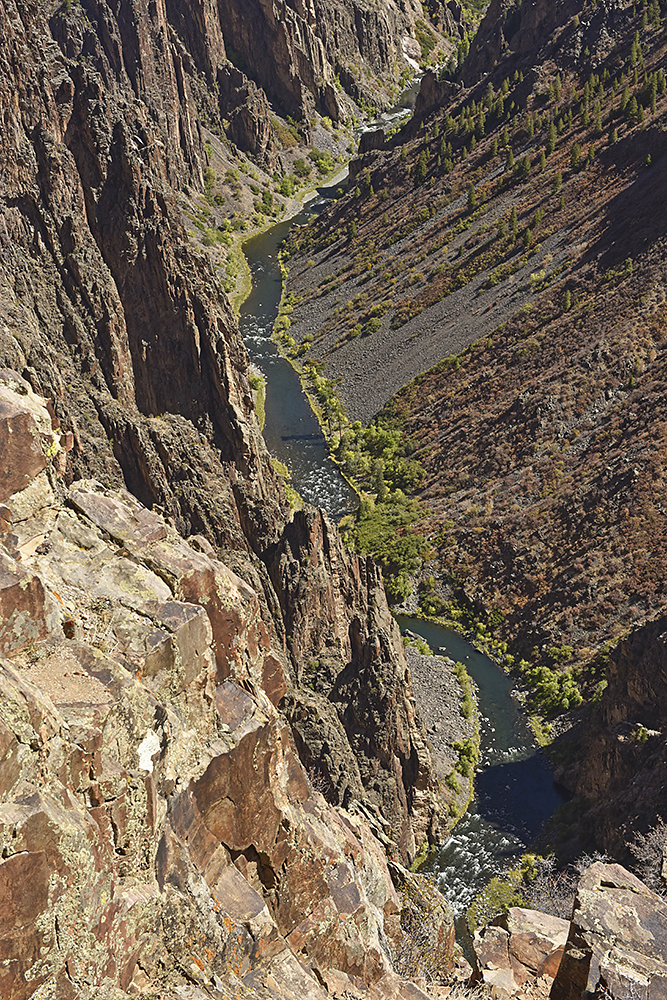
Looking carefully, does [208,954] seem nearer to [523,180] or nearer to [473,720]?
[473,720]

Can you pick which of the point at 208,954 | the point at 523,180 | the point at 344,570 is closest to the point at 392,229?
the point at 523,180

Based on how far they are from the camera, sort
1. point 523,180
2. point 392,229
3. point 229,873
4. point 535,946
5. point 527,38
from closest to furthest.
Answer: point 229,873 → point 535,946 → point 523,180 → point 392,229 → point 527,38

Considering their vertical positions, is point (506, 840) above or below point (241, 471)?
below

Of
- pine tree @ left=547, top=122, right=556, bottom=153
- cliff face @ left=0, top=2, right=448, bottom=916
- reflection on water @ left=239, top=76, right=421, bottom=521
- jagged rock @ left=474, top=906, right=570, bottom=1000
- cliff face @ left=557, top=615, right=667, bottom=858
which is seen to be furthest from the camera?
pine tree @ left=547, top=122, right=556, bottom=153

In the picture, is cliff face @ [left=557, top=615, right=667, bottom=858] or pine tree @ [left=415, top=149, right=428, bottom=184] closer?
cliff face @ [left=557, top=615, right=667, bottom=858]

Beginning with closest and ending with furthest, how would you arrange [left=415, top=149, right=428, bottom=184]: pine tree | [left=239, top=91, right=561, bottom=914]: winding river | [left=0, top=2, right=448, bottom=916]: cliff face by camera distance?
[left=0, top=2, right=448, bottom=916]: cliff face → [left=239, top=91, right=561, bottom=914]: winding river → [left=415, top=149, right=428, bottom=184]: pine tree

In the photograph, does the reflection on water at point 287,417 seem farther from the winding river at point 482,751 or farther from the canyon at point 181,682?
the canyon at point 181,682

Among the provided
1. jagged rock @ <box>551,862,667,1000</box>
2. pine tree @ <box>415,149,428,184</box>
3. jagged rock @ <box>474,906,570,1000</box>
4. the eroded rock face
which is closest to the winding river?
jagged rock @ <box>474,906,570,1000</box>

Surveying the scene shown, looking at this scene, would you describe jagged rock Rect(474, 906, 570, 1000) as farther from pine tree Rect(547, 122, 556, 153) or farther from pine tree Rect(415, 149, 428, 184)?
pine tree Rect(415, 149, 428, 184)
